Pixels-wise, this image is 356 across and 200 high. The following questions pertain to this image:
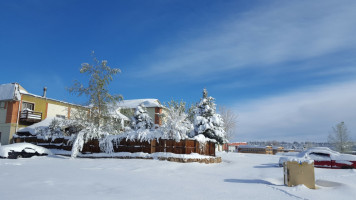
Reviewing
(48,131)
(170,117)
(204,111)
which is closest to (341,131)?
(204,111)

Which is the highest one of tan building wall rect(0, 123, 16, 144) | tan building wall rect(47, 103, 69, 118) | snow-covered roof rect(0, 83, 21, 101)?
snow-covered roof rect(0, 83, 21, 101)

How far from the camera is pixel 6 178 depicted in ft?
29.9

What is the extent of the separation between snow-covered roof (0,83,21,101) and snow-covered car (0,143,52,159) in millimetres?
13472

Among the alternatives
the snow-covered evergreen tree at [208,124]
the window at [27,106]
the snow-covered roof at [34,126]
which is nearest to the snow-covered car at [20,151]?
the snow-covered roof at [34,126]

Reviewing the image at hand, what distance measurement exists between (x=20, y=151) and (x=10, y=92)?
1553 cm

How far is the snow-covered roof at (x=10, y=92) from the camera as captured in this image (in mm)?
31016

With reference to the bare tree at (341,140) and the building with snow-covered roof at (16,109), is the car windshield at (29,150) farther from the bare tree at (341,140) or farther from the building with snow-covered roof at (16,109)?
the bare tree at (341,140)

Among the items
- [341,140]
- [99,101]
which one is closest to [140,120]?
[99,101]

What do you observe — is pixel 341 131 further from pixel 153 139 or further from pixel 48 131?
pixel 48 131

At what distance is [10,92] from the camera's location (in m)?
31.6

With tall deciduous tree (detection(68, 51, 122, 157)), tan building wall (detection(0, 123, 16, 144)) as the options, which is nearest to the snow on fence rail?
tall deciduous tree (detection(68, 51, 122, 157))

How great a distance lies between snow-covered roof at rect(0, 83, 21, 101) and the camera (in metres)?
31.0

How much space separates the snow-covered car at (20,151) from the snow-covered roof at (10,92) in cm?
1347

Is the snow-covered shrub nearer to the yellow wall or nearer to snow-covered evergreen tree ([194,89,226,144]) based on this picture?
the yellow wall
